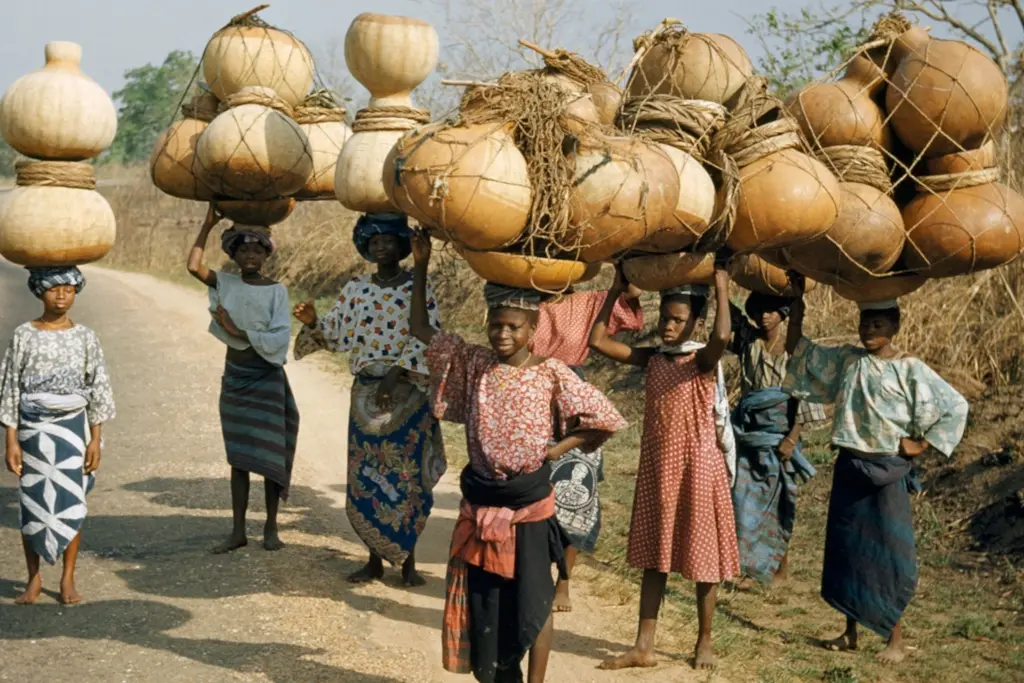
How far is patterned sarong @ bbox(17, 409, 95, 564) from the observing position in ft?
16.9

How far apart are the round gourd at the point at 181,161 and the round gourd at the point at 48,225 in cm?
55

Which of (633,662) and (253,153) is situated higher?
(253,153)

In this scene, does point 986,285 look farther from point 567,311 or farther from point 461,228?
point 461,228

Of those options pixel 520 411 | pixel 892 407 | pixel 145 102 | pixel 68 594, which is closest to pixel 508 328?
pixel 520 411

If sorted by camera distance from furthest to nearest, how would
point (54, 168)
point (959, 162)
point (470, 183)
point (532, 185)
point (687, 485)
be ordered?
point (54, 168) < point (687, 485) < point (959, 162) < point (532, 185) < point (470, 183)

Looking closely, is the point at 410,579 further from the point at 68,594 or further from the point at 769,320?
→ the point at 769,320

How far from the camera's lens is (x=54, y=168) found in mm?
4980

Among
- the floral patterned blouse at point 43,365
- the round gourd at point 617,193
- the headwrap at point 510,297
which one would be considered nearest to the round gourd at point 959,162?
the round gourd at point 617,193

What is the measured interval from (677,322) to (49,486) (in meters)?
2.98

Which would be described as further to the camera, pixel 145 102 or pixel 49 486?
pixel 145 102

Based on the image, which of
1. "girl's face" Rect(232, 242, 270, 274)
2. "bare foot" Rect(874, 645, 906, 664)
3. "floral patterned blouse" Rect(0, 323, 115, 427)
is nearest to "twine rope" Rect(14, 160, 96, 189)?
"floral patterned blouse" Rect(0, 323, 115, 427)

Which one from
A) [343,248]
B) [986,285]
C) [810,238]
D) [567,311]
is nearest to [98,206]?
[567,311]

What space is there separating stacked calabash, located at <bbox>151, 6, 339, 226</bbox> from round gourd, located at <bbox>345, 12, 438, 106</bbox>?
1.52ft

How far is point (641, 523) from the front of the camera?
15.9 ft
